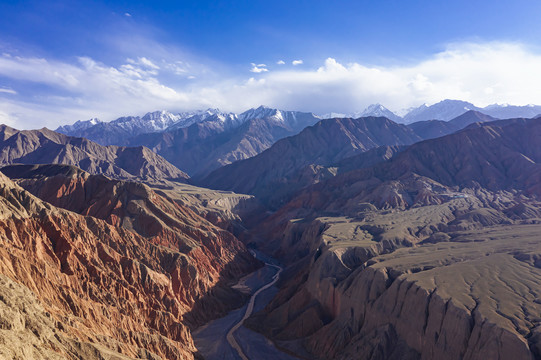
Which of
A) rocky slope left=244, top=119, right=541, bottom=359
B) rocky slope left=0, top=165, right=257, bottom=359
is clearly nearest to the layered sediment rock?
rocky slope left=244, top=119, right=541, bottom=359

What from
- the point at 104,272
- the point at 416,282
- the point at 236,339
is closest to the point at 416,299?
the point at 416,282

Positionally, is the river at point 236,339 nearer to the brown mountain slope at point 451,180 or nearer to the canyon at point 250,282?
the canyon at point 250,282

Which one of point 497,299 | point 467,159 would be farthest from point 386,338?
point 467,159

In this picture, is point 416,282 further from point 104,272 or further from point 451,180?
point 451,180

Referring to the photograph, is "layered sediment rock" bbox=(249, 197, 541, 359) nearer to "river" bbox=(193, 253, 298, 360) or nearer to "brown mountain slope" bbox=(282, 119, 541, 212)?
"river" bbox=(193, 253, 298, 360)

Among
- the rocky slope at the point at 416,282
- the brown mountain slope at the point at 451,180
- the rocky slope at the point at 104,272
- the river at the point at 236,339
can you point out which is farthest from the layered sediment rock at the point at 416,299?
the brown mountain slope at the point at 451,180
